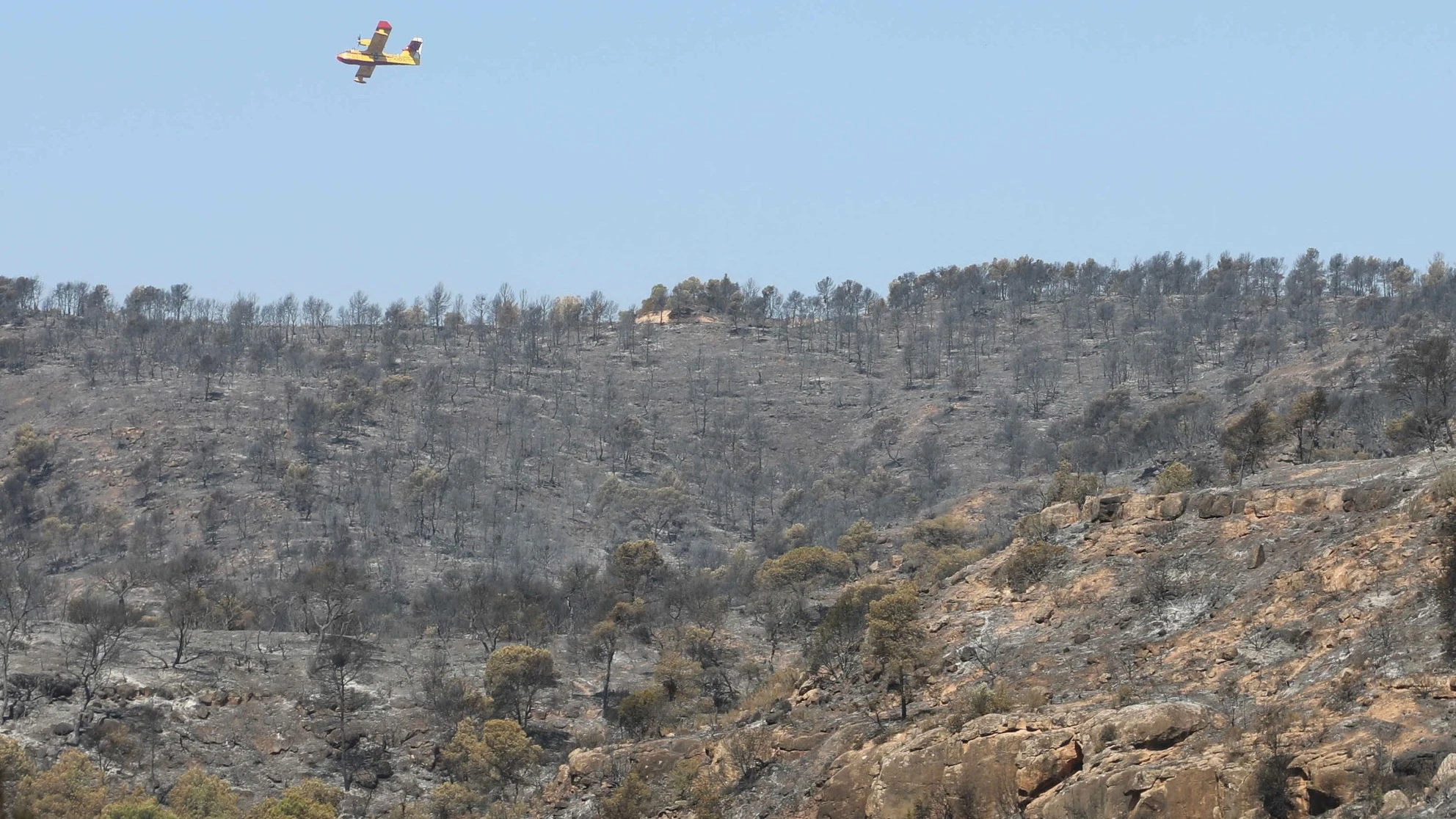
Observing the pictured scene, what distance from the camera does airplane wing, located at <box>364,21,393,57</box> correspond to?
84.9 metres

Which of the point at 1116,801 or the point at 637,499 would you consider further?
the point at 637,499

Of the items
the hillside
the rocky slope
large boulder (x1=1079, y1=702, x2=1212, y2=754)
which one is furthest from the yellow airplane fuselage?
large boulder (x1=1079, y1=702, x2=1212, y2=754)

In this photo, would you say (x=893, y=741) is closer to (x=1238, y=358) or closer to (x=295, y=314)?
(x=1238, y=358)

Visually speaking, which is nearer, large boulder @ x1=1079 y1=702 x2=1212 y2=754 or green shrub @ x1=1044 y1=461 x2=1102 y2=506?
large boulder @ x1=1079 y1=702 x2=1212 y2=754

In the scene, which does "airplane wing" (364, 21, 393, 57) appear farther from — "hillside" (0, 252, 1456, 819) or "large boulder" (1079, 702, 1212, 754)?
"large boulder" (1079, 702, 1212, 754)

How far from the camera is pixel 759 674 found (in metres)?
76.4

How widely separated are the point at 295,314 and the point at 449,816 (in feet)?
443

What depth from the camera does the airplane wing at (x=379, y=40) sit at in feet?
279

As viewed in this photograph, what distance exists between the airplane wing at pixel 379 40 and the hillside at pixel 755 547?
31.1m

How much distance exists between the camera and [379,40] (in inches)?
3344

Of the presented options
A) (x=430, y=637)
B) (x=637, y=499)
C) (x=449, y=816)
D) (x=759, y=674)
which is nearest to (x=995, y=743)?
(x=449, y=816)

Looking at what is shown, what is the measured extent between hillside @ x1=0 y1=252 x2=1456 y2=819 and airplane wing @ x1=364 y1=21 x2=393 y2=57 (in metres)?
31.1

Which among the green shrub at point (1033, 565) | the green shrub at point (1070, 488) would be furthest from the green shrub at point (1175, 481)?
the green shrub at point (1033, 565)

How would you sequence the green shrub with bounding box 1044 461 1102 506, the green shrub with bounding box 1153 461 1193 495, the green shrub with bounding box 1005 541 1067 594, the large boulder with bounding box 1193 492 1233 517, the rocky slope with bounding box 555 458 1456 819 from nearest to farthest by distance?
the rocky slope with bounding box 555 458 1456 819 → the large boulder with bounding box 1193 492 1233 517 → the green shrub with bounding box 1005 541 1067 594 → the green shrub with bounding box 1153 461 1193 495 → the green shrub with bounding box 1044 461 1102 506
